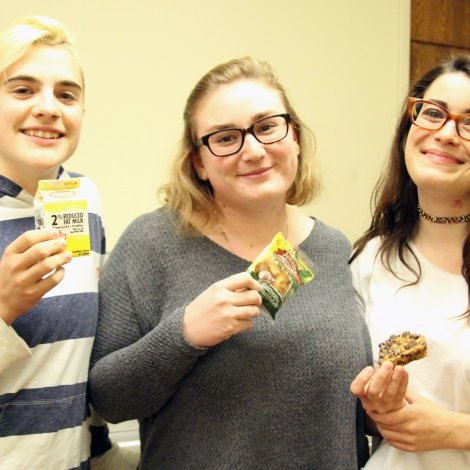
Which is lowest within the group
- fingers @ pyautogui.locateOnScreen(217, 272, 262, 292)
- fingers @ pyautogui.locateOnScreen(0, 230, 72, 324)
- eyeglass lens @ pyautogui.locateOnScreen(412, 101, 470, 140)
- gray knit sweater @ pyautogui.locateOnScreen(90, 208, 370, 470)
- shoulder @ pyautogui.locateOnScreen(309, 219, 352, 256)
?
gray knit sweater @ pyautogui.locateOnScreen(90, 208, 370, 470)

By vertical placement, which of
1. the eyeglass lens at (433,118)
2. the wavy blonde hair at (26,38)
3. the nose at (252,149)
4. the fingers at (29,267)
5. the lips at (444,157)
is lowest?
the fingers at (29,267)

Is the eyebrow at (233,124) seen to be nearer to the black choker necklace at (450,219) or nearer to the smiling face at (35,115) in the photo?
the smiling face at (35,115)

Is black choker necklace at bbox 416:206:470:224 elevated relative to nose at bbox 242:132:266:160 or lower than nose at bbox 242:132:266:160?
lower

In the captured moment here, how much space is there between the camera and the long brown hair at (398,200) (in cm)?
128

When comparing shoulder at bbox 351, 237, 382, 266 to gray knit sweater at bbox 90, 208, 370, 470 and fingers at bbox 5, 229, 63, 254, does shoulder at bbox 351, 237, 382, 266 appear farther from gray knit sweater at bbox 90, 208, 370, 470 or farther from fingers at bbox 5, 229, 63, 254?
fingers at bbox 5, 229, 63, 254

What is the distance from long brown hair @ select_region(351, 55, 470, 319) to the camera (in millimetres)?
1281

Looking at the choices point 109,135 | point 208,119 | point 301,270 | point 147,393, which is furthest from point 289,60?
point 147,393

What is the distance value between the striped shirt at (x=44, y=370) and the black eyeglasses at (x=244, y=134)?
0.39m

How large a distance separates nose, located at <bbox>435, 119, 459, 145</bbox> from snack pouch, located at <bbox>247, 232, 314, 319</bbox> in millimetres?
416

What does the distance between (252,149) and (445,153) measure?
1.40 feet

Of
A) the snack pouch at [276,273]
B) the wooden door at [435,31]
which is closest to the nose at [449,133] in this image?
the snack pouch at [276,273]

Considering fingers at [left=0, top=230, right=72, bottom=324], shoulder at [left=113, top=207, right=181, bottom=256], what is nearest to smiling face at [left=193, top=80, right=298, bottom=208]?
shoulder at [left=113, top=207, right=181, bottom=256]

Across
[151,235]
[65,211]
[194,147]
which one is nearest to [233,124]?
[194,147]

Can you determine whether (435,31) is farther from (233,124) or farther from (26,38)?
(26,38)
